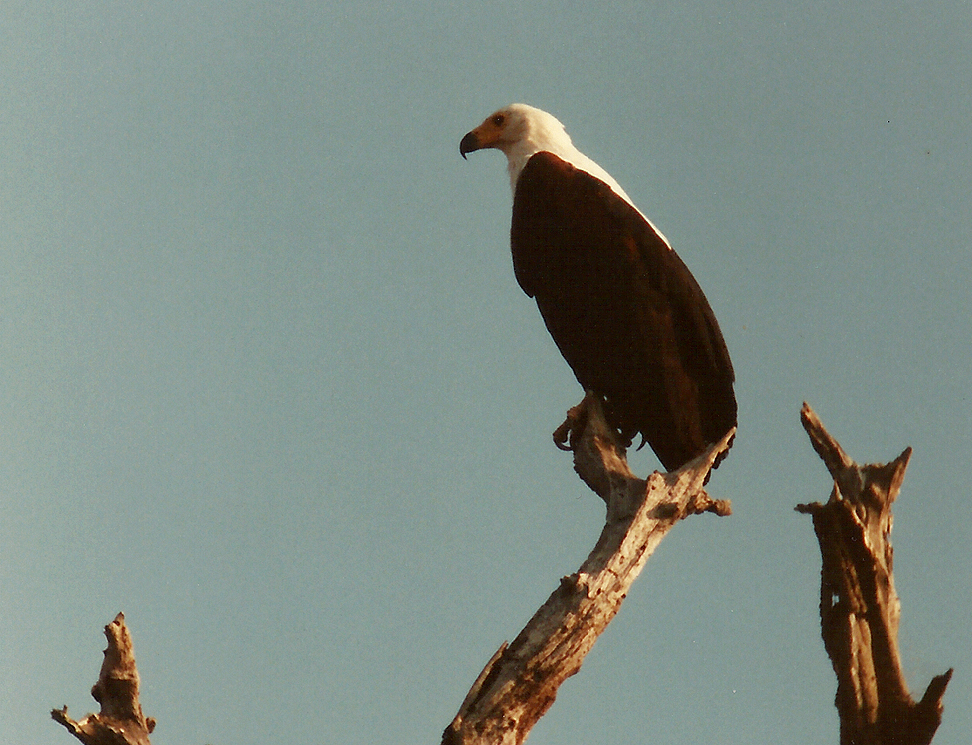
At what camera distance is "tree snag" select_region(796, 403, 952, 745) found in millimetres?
3787

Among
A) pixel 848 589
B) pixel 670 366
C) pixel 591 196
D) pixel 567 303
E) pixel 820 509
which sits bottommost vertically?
pixel 848 589

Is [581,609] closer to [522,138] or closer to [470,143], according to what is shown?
[522,138]

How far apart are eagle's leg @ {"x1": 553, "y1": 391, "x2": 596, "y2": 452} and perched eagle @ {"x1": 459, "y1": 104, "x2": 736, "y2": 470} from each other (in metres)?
0.12

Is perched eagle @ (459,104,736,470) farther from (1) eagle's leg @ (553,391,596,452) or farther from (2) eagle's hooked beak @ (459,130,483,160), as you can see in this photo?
(2) eagle's hooked beak @ (459,130,483,160)

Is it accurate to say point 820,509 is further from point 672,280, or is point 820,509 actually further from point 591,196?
point 591,196

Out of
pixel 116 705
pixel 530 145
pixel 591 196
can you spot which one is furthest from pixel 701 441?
pixel 116 705

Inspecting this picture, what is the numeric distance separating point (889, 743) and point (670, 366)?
1922 millimetres

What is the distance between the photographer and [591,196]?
518cm

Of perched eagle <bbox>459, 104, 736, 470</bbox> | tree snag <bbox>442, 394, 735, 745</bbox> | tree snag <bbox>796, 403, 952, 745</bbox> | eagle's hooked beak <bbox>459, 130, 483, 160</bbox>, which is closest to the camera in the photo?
tree snag <bbox>442, 394, 735, 745</bbox>

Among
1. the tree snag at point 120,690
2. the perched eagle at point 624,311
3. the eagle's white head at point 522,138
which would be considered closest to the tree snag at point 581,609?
the perched eagle at point 624,311

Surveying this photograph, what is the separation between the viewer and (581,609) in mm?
3531

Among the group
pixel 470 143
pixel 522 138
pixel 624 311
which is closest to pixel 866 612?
pixel 624 311

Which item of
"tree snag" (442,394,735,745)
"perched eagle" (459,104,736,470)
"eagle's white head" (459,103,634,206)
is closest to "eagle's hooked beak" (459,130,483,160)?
"eagle's white head" (459,103,634,206)

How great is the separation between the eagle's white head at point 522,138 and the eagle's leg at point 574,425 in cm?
143
